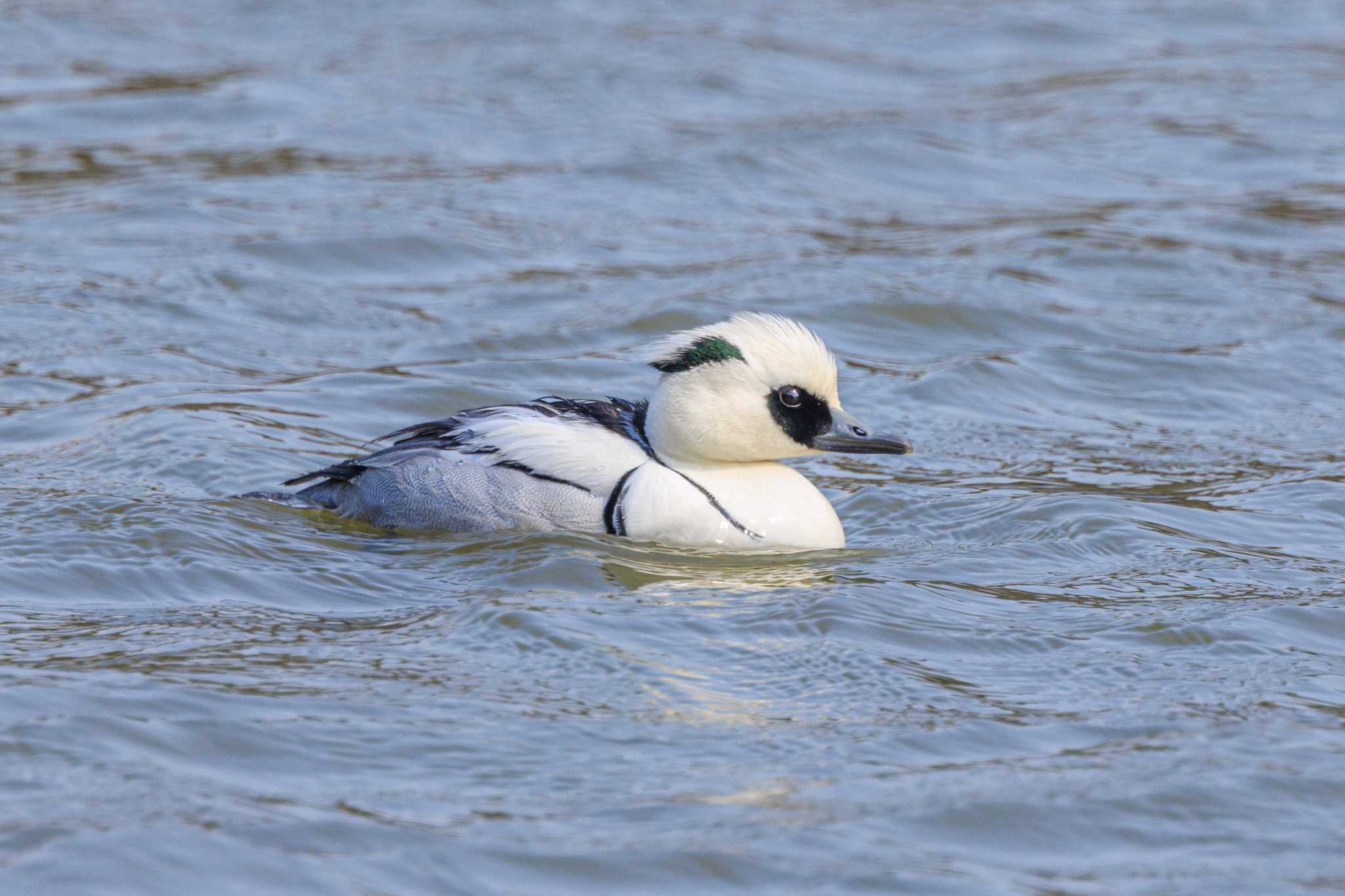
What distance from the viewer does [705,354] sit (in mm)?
7578

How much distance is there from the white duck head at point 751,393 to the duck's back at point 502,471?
0.93 ft

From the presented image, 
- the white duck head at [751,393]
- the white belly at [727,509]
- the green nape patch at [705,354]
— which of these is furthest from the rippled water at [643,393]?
the green nape patch at [705,354]

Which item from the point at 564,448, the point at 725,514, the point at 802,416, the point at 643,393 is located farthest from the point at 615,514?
the point at 643,393

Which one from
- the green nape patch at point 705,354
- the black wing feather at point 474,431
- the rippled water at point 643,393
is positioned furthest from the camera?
the black wing feather at point 474,431

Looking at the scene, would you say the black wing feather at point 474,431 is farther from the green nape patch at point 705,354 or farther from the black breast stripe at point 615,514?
the green nape patch at point 705,354

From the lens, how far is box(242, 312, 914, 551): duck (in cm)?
759

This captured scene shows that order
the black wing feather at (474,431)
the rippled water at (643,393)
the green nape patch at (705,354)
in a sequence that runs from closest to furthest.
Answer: the rippled water at (643,393) < the green nape patch at (705,354) < the black wing feather at (474,431)

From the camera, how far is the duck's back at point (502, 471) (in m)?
7.63

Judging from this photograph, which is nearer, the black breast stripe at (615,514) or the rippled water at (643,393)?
the rippled water at (643,393)

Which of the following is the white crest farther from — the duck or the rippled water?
the rippled water

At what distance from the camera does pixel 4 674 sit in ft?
20.4

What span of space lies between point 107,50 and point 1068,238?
9.15 m

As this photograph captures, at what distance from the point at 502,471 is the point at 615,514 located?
488 millimetres

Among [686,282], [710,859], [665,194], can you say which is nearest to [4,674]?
[710,859]
